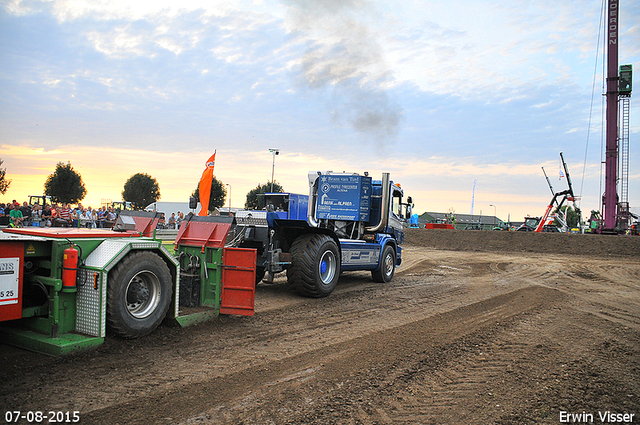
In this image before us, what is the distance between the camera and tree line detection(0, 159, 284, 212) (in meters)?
59.0

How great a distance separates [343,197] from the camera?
1151 centimetres

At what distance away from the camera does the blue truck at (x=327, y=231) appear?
8844 mm

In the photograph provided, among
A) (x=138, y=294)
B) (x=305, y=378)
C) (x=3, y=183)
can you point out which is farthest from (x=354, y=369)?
(x=3, y=183)

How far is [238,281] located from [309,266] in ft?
8.40

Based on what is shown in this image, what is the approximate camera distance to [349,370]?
4.71 metres

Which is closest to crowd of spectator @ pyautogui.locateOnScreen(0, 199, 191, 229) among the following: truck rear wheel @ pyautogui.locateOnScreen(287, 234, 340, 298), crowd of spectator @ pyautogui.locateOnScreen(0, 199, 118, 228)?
crowd of spectator @ pyautogui.locateOnScreen(0, 199, 118, 228)

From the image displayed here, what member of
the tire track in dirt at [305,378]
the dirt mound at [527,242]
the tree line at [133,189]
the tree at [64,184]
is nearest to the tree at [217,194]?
the tree line at [133,189]

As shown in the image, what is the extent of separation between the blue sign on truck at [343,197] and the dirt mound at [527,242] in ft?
64.4

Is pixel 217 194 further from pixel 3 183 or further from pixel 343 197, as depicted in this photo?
pixel 343 197

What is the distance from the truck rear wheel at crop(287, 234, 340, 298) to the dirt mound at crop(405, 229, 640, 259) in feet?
72.6

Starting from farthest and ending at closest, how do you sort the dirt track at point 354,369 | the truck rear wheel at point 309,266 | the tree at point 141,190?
the tree at point 141,190 < the truck rear wheel at point 309,266 < the dirt track at point 354,369

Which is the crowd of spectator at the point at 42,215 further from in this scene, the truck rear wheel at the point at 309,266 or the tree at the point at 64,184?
the tree at the point at 64,184

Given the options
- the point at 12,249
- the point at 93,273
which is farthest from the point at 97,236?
the point at 12,249

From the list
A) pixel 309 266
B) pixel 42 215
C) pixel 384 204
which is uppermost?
pixel 384 204
